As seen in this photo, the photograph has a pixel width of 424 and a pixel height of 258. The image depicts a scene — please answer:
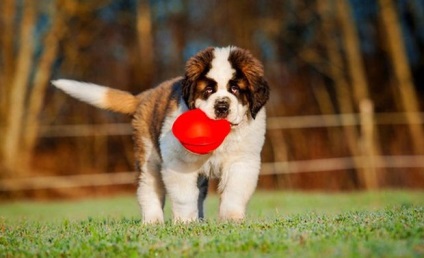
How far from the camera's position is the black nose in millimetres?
5679

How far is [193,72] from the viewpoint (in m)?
5.94

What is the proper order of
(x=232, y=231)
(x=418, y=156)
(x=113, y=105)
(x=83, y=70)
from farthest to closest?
(x=83, y=70)
(x=418, y=156)
(x=113, y=105)
(x=232, y=231)

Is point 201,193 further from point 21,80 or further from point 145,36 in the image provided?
point 145,36

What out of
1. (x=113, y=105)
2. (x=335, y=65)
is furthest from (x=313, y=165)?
(x=113, y=105)

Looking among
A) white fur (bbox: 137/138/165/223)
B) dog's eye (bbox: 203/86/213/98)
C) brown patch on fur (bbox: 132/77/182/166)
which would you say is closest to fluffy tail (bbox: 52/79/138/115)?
brown patch on fur (bbox: 132/77/182/166)

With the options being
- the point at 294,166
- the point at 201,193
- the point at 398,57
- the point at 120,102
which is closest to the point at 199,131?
the point at 201,193

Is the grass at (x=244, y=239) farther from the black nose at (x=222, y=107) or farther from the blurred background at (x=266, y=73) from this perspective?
the blurred background at (x=266, y=73)

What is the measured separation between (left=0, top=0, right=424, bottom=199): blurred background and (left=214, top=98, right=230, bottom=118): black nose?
1082 centimetres

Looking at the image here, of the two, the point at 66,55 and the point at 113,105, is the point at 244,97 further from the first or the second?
the point at 66,55

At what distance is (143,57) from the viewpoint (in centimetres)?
2241

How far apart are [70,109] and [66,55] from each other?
1579 millimetres

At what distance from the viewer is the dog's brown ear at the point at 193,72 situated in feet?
19.4

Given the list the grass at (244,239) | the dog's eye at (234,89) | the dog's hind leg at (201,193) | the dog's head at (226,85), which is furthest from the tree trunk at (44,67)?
the grass at (244,239)

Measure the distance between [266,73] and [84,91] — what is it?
14.6m
